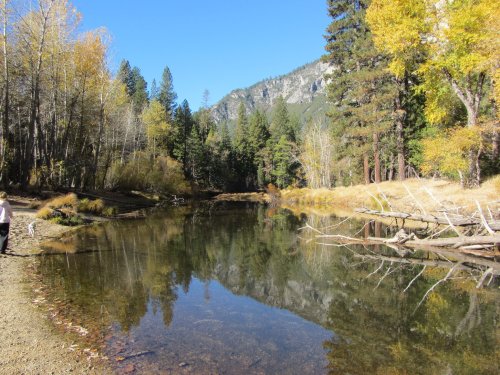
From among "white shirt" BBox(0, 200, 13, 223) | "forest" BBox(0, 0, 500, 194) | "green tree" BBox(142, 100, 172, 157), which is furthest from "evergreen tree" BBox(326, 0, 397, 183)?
"green tree" BBox(142, 100, 172, 157)

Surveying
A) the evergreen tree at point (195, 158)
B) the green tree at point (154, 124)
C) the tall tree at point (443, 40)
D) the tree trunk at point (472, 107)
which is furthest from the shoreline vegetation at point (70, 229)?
the evergreen tree at point (195, 158)

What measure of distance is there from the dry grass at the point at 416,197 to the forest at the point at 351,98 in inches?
50.4

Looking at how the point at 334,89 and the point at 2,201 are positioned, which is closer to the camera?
the point at 2,201

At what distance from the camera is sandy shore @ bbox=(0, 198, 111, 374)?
500cm

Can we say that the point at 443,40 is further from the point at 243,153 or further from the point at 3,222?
the point at 243,153

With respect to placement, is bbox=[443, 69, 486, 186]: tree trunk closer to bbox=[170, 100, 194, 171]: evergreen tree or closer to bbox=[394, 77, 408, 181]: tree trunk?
bbox=[394, 77, 408, 181]: tree trunk

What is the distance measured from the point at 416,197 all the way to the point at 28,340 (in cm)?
2216

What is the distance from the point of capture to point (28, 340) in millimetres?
5723

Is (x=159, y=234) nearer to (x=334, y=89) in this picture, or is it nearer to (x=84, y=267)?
(x=84, y=267)

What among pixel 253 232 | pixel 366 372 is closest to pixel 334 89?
pixel 253 232

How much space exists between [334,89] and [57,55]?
23.3m

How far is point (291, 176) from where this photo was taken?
7069cm

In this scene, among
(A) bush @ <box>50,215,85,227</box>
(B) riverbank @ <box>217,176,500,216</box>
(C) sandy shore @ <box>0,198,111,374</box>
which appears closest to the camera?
(C) sandy shore @ <box>0,198,111,374</box>

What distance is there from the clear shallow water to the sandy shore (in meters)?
0.45
